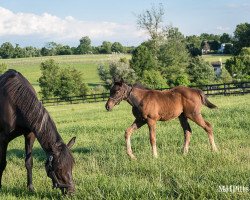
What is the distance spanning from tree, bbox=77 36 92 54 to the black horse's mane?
146m

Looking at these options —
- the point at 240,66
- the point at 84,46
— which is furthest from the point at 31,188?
the point at 84,46

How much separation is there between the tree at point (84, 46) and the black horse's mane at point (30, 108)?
146 m

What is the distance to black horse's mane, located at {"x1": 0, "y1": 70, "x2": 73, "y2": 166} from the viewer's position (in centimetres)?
577

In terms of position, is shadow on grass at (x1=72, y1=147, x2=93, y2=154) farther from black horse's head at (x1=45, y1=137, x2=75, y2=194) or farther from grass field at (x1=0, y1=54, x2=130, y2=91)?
grass field at (x1=0, y1=54, x2=130, y2=91)

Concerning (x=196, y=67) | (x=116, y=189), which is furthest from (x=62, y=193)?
(x=196, y=67)

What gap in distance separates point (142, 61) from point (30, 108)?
53.1 meters

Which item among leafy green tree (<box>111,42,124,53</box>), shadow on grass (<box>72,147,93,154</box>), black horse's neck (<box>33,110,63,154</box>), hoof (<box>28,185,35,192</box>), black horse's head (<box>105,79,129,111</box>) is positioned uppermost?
leafy green tree (<box>111,42,124,53</box>)

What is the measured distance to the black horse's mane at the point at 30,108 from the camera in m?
5.77

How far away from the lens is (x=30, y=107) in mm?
6098

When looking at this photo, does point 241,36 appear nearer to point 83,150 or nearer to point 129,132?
point 83,150

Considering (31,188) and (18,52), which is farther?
(18,52)

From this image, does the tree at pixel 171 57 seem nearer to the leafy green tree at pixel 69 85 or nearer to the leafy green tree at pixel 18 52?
the leafy green tree at pixel 69 85

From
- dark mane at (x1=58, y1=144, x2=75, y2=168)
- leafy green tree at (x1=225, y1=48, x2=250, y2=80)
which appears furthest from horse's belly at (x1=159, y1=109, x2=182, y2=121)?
leafy green tree at (x1=225, y1=48, x2=250, y2=80)

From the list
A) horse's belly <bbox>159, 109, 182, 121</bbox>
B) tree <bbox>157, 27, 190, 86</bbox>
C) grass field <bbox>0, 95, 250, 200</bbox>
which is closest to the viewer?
grass field <bbox>0, 95, 250, 200</bbox>
